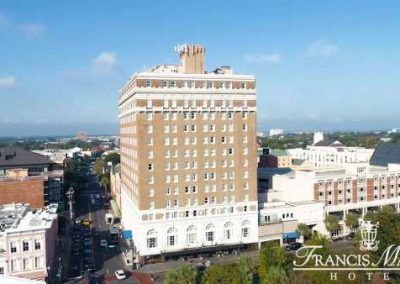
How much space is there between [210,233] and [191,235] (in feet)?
12.4

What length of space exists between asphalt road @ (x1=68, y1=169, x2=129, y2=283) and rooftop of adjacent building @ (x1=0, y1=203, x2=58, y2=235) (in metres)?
9.97

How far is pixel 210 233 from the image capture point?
82.2 m

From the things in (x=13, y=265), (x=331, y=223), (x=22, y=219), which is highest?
(x=22, y=219)

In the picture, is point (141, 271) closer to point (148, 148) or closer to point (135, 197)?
point (135, 197)

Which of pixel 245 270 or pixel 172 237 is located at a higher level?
pixel 245 270

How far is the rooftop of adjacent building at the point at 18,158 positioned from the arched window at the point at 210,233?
2296 inches

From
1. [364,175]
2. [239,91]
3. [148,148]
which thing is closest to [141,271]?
[148,148]

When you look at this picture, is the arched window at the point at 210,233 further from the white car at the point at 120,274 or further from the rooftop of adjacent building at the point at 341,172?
the rooftop of adjacent building at the point at 341,172

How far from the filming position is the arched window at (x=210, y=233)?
3223 inches

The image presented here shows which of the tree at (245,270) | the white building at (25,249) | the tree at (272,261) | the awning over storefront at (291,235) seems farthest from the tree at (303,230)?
the white building at (25,249)

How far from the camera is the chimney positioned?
8344 cm

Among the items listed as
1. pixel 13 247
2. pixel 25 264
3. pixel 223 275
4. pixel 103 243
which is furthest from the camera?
pixel 103 243

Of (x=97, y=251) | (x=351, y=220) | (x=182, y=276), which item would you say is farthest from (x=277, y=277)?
(x=97, y=251)

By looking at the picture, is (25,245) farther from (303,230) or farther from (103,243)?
(303,230)
